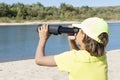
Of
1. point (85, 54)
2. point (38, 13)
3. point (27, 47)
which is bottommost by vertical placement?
point (38, 13)

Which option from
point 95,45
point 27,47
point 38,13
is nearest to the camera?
point 95,45

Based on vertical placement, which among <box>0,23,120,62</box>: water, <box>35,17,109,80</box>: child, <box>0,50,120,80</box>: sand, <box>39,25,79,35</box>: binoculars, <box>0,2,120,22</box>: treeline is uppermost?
<box>39,25,79,35</box>: binoculars

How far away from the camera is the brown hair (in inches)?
79.4

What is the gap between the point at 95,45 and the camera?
203 cm

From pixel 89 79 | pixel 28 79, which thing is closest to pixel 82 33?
pixel 89 79

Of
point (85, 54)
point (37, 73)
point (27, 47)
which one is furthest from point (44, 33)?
point (27, 47)

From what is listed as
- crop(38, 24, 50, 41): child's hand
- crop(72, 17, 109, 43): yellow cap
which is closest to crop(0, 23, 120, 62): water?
crop(38, 24, 50, 41): child's hand

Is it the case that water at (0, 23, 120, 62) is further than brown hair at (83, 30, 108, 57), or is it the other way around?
water at (0, 23, 120, 62)

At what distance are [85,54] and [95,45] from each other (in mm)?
74

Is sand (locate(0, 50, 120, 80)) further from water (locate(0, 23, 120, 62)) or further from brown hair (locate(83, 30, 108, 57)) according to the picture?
brown hair (locate(83, 30, 108, 57))

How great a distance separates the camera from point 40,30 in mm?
2123

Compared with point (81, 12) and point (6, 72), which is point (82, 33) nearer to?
point (6, 72)

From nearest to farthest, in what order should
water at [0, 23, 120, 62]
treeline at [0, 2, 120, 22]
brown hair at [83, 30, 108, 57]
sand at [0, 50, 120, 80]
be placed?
brown hair at [83, 30, 108, 57], sand at [0, 50, 120, 80], water at [0, 23, 120, 62], treeline at [0, 2, 120, 22]

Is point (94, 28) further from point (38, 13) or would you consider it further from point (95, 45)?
point (38, 13)
